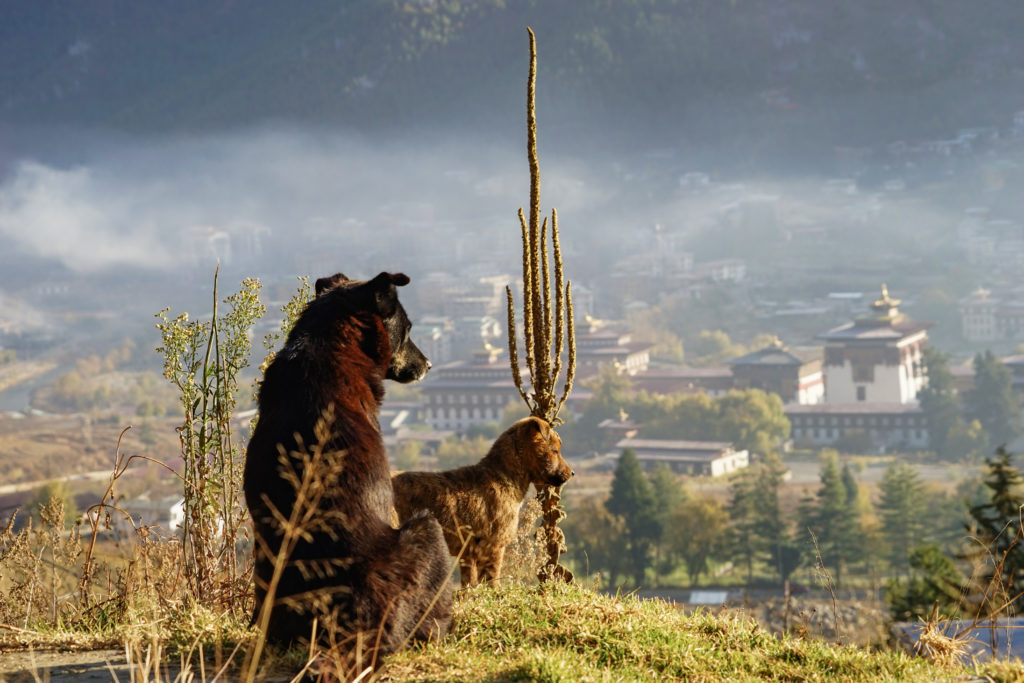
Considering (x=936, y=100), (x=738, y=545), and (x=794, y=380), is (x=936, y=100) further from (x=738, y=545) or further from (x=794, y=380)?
(x=738, y=545)

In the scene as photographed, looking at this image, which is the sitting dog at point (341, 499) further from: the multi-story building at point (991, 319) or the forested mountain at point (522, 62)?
the forested mountain at point (522, 62)

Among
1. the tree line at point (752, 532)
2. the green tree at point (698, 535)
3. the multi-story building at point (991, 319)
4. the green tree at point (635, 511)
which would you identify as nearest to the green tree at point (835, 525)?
the tree line at point (752, 532)

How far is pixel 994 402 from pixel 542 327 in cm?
7326

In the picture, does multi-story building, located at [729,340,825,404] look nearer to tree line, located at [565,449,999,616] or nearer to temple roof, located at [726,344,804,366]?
temple roof, located at [726,344,804,366]

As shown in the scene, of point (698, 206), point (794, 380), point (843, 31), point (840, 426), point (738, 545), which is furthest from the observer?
point (843, 31)

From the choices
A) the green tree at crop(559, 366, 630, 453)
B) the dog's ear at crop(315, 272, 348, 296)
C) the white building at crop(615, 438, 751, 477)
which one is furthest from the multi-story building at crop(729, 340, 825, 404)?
the dog's ear at crop(315, 272, 348, 296)

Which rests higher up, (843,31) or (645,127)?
(843,31)

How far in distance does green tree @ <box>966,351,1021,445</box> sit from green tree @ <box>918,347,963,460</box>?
4.72 feet

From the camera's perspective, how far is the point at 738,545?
41750mm

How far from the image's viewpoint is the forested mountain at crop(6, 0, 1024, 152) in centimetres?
15312

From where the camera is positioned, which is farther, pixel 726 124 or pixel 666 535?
pixel 726 124

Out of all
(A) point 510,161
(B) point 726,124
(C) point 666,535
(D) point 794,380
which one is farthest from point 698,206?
(C) point 666,535

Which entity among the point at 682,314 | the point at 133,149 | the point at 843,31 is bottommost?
the point at 682,314

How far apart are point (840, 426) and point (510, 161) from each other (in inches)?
4527
